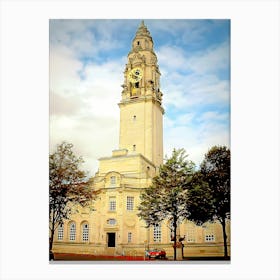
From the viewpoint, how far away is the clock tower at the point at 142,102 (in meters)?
12.7

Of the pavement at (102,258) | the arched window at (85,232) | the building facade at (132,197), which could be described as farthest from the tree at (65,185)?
the arched window at (85,232)

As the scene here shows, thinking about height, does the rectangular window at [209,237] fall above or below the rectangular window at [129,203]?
below

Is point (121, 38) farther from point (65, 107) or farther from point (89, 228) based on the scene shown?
point (89, 228)

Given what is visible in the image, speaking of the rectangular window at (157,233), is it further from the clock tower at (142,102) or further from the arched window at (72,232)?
the arched window at (72,232)

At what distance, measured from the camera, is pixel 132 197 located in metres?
12.9

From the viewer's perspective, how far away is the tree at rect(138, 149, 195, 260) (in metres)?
12.1

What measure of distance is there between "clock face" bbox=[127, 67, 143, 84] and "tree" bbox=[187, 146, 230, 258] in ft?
12.6

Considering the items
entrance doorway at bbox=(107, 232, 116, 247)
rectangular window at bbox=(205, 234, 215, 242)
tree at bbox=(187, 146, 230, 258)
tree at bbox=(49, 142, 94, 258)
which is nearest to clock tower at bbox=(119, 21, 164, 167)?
tree at bbox=(187, 146, 230, 258)

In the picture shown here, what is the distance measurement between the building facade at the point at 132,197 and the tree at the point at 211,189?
357 mm

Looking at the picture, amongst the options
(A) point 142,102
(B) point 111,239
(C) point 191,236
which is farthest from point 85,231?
(A) point 142,102

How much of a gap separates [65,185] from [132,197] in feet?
7.16

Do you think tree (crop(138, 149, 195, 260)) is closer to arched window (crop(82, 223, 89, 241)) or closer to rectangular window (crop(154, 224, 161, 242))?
rectangular window (crop(154, 224, 161, 242))

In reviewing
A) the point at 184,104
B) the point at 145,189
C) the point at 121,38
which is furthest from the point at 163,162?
the point at 121,38
